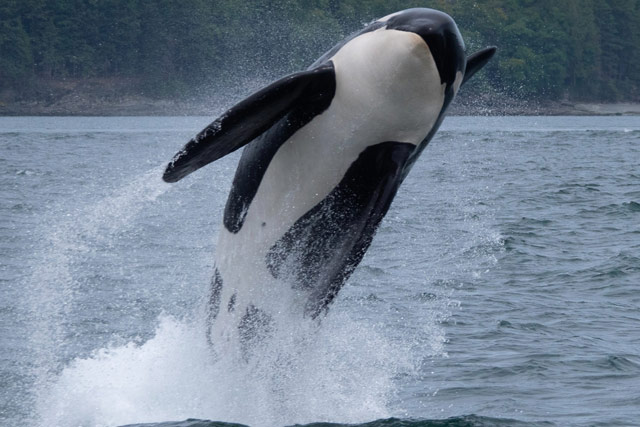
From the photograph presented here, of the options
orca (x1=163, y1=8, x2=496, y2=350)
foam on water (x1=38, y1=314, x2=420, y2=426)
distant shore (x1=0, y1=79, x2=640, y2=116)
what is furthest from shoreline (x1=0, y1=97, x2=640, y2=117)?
orca (x1=163, y1=8, x2=496, y2=350)

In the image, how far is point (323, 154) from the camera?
255 inches

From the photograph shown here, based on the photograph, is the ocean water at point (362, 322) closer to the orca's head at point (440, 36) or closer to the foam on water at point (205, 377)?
the foam on water at point (205, 377)

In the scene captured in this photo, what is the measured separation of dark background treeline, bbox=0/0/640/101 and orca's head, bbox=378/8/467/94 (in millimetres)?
64820

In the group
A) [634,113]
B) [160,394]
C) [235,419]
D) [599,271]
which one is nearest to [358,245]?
[235,419]

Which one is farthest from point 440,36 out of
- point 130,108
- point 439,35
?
point 130,108

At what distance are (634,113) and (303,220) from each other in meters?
91.4

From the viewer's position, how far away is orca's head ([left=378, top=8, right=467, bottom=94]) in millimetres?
6117

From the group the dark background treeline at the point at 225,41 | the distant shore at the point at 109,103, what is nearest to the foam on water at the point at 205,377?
the dark background treeline at the point at 225,41

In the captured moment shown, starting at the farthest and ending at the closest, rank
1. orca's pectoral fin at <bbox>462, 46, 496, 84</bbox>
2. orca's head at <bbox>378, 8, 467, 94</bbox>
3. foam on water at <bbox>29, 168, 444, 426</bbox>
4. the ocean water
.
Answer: the ocean water < foam on water at <bbox>29, 168, 444, 426</bbox> < orca's pectoral fin at <bbox>462, 46, 496, 84</bbox> < orca's head at <bbox>378, 8, 467, 94</bbox>

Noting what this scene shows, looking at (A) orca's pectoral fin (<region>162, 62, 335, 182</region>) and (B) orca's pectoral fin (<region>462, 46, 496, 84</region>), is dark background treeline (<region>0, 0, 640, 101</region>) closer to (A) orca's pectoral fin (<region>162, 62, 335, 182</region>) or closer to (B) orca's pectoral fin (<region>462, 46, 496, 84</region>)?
(B) orca's pectoral fin (<region>462, 46, 496, 84</region>)

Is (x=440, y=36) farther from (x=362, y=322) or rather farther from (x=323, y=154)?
(x=362, y=322)

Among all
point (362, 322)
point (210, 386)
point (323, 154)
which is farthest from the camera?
point (362, 322)

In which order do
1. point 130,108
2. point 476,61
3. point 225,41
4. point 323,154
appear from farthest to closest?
point 130,108 → point 225,41 → point 476,61 → point 323,154

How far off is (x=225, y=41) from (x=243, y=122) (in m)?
70.5
